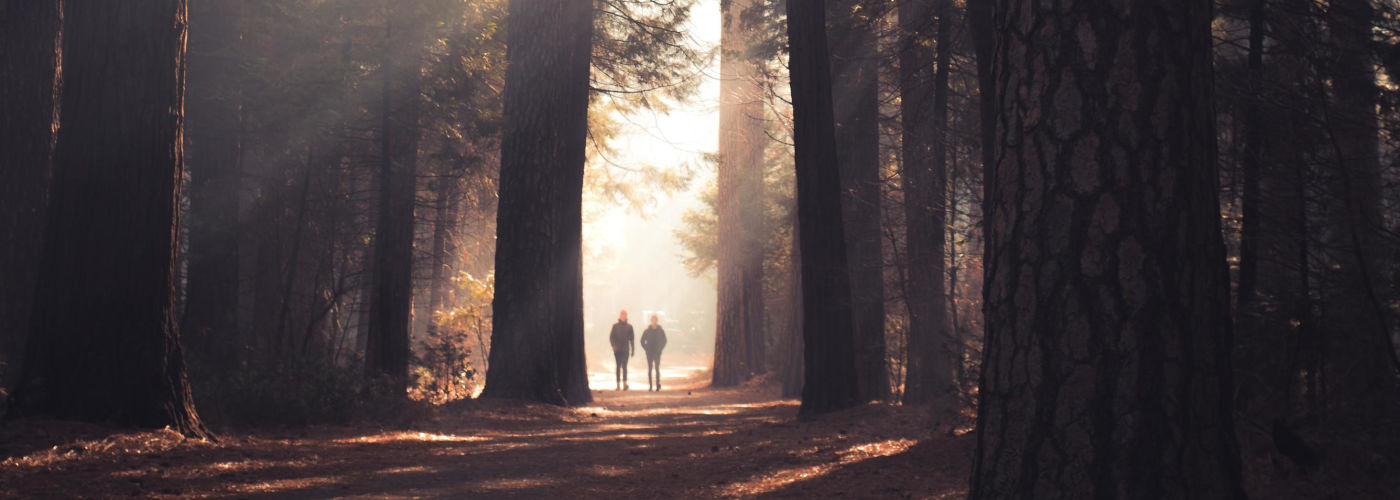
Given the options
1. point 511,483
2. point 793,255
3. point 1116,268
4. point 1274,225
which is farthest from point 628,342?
point 1116,268

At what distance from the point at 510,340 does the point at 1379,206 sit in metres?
9.34

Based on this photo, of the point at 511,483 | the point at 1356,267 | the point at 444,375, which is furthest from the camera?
the point at 444,375

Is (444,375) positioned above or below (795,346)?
below

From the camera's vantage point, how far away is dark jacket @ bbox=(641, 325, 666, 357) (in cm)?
2366

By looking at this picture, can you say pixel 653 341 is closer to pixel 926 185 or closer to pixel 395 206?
pixel 395 206

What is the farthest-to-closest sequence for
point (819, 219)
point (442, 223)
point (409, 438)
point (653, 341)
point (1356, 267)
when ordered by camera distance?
point (653, 341) → point (442, 223) → point (819, 219) → point (409, 438) → point (1356, 267)

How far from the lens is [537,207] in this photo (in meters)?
11.6

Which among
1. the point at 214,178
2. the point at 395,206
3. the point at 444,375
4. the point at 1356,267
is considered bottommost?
the point at 444,375

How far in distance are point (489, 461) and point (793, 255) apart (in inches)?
493

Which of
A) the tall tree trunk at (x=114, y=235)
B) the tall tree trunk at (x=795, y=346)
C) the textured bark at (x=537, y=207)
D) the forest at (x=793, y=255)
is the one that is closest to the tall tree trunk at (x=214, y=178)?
the forest at (x=793, y=255)

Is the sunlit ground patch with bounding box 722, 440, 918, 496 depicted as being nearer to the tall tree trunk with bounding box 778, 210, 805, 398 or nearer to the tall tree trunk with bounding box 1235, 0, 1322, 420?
the tall tree trunk with bounding box 1235, 0, 1322, 420

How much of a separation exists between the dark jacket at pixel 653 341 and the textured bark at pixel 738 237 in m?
1.45

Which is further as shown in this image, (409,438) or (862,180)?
(862,180)

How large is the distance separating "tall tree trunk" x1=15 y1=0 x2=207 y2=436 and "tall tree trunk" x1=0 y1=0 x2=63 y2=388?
3714 millimetres
